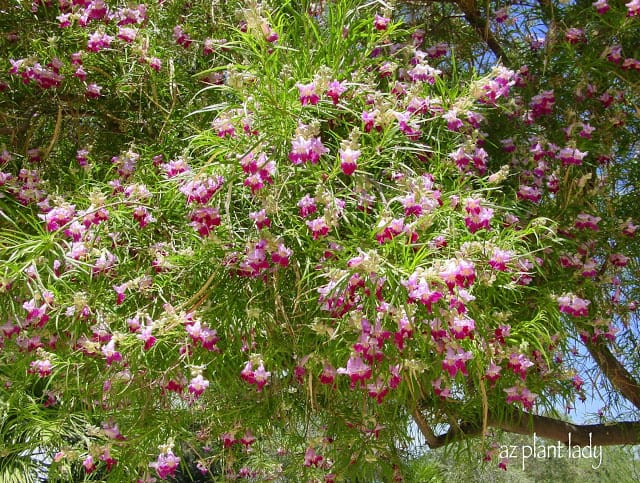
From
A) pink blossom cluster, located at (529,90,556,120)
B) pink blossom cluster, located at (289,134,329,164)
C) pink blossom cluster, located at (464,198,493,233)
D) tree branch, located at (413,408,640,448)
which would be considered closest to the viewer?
pink blossom cluster, located at (289,134,329,164)

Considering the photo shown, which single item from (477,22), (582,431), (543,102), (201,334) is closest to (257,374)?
(201,334)

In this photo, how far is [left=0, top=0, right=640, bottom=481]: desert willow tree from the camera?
1460 mm

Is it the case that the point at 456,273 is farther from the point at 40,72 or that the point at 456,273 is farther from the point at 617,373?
the point at 617,373

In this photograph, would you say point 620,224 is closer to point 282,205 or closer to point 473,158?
point 473,158

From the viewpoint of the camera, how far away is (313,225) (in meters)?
1.39

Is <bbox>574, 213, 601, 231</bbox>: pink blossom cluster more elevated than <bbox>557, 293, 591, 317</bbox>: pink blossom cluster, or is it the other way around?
<bbox>574, 213, 601, 231</bbox>: pink blossom cluster

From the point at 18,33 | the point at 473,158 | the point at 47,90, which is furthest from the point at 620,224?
the point at 18,33

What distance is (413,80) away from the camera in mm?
1822

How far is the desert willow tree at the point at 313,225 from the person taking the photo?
57.5 inches

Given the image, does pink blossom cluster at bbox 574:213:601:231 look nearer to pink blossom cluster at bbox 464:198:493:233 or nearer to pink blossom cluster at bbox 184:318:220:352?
pink blossom cluster at bbox 464:198:493:233

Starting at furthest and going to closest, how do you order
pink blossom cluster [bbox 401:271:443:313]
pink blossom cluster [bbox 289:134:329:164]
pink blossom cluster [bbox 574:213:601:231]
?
1. pink blossom cluster [bbox 574:213:601:231]
2. pink blossom cluster [bbox 289:134:329:164]
3. pink blossom cluster [bbox 401:271:443:313]

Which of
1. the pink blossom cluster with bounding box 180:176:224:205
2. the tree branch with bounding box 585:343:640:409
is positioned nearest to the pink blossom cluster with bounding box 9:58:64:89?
the pink blossom cluster with bounding box 180:176:224:205

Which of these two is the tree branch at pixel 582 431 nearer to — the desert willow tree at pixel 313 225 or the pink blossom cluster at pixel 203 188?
the desert willow tree at pixel 313 225

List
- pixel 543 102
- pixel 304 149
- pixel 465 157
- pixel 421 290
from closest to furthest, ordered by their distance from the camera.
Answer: pixel 421 290
pixel 304 149
pixel 465 157
pixel 543 102
